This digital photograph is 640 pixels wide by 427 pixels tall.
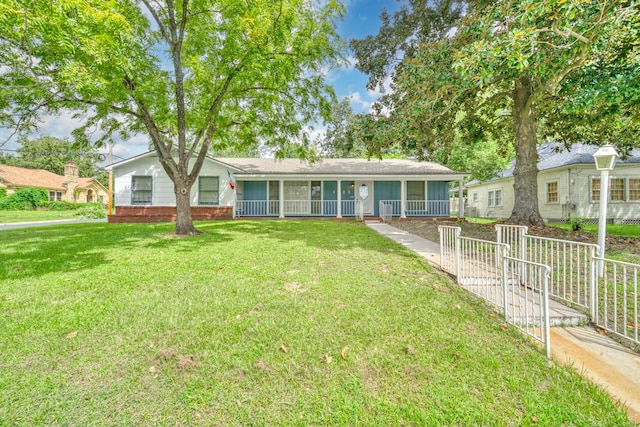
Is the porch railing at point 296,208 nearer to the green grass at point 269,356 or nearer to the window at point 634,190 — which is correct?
the green grass at point 269,356

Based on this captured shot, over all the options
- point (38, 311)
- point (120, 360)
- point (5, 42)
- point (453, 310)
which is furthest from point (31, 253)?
point (453, 310)

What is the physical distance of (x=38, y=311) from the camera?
10.4ft

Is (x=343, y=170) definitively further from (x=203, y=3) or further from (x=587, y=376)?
(x=587, y=376)

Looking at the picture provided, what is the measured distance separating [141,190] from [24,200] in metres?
21.0

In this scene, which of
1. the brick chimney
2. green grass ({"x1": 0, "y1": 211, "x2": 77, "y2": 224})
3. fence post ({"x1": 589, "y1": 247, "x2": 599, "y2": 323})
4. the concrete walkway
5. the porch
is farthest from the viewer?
the brick chimney

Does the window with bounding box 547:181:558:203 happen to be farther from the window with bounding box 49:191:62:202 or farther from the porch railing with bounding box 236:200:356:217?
the window with bounding box 49:191:62:202

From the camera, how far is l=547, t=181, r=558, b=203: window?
599 inches

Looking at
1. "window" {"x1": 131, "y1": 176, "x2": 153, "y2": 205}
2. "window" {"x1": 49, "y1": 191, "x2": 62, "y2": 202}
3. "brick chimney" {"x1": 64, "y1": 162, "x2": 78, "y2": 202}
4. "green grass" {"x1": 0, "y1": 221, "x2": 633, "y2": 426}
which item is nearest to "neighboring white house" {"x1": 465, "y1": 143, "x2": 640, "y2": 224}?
"green grass" {"x1": 0, "y1": 221, "x2": 633, "y2": 426}

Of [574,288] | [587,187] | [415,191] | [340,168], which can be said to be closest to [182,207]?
[340,168]

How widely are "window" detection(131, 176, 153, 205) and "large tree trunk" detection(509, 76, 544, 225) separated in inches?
659

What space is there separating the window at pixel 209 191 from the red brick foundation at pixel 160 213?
0.45 metres

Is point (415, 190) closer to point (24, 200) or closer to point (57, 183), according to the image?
point (24, 200)

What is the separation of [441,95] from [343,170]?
26.5ft

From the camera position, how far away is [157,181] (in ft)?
47.6
